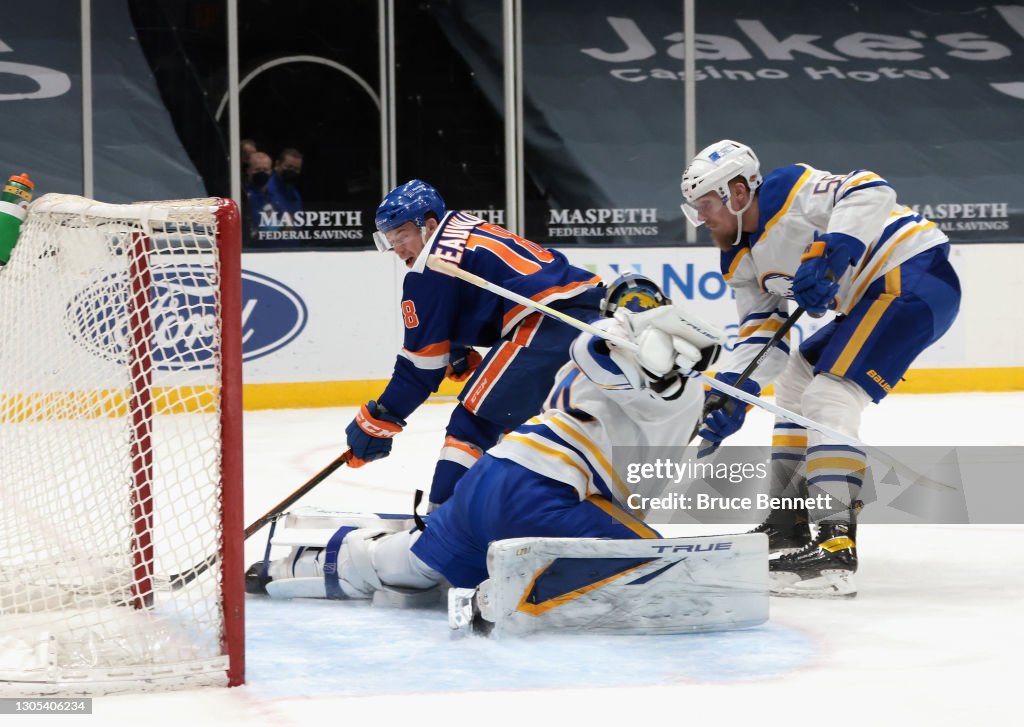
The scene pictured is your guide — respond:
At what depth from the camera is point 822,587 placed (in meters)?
2.94

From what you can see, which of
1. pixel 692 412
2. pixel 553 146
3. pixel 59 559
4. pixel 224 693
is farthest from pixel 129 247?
pixel 553 146

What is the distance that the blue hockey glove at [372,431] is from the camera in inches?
120

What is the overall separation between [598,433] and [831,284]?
73 cm

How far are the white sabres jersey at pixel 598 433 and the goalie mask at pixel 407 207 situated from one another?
2.41ft

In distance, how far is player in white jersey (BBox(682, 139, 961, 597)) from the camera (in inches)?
117

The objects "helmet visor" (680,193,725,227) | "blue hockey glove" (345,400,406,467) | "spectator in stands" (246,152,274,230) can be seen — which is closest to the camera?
"blue hockey glove" (345,400,406,467)

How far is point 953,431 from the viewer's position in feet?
18.9

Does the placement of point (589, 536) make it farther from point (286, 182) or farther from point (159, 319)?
point (286, 182)

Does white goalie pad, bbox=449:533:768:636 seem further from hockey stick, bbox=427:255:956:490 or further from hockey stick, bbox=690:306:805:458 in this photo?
hockey stick, bbox=690:306:805:458

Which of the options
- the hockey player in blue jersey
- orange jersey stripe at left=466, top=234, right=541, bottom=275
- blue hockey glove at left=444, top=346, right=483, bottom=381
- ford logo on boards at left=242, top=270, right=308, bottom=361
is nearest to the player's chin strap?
the hockey player in blue jersey

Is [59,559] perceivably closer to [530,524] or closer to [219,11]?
[530,524]

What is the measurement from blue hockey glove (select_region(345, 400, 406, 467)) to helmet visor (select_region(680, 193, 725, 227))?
2.59 ft

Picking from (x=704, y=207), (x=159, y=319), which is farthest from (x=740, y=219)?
(x=159, y=319)

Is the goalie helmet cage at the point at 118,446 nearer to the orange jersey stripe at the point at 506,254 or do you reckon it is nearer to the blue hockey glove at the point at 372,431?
the blue hockey glove at the point at 372,431
